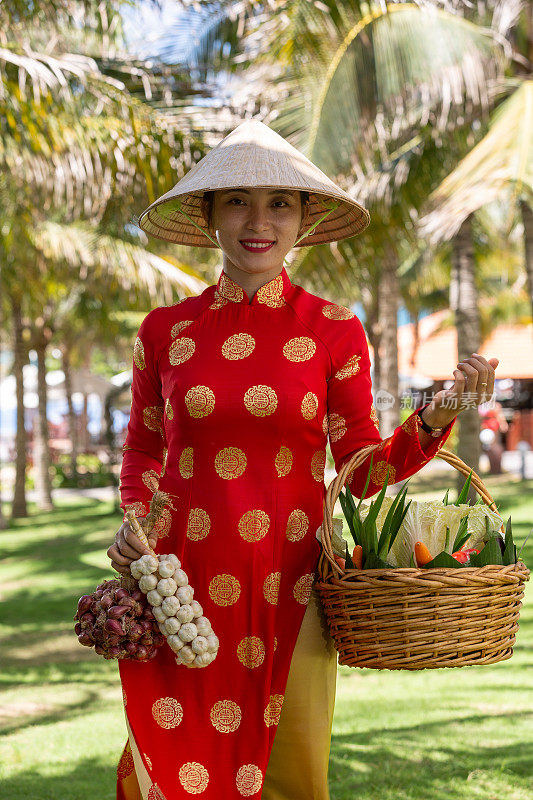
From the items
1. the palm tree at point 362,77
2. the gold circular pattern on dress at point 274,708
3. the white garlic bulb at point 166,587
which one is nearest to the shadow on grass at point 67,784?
the gold circular pattern on dress at point 274,708

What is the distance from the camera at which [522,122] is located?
837 centimetres

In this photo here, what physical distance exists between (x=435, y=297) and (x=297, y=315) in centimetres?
2648

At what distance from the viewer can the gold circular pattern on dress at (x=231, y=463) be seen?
92.7 inches

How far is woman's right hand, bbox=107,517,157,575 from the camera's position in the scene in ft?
7.22

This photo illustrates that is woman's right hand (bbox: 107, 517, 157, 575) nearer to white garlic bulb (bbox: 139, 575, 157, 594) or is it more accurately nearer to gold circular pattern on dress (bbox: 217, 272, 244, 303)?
white garlic bulb (bbox: 139, 575, 157, 594)

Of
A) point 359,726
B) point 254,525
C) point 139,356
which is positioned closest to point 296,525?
point 254,525

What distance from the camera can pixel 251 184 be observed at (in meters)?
2.31

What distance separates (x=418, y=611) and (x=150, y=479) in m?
0.86

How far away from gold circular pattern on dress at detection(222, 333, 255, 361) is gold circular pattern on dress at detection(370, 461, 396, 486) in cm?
44

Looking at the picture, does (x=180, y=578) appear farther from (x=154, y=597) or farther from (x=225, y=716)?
(x=225, y=716)

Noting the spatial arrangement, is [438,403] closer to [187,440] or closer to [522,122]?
[187,440]

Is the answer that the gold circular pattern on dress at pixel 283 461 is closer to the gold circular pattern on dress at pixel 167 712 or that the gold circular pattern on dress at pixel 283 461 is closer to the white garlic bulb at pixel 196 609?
the white garlic bulb at pixel 196 609

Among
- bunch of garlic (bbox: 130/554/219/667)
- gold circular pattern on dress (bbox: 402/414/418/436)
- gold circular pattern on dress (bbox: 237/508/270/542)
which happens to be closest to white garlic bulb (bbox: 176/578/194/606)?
bunch of garlic (bbox: 130/554/219/667)

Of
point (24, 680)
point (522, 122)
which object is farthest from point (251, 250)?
point (522, 122)
